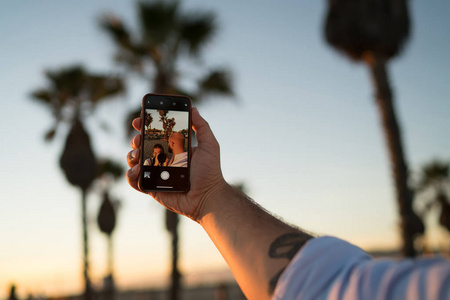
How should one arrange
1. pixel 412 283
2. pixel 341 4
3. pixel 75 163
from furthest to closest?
1. pixel 75 163
2. pixel 341 4
3. pixel 412 283

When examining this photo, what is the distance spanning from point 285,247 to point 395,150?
377 inches

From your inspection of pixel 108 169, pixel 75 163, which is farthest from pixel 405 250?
pixel 108 169

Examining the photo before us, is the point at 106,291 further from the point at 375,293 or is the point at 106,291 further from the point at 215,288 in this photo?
the point at 375,293

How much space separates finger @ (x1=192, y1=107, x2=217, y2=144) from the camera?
6.44 ft

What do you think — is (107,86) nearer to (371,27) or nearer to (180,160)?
(371,27)

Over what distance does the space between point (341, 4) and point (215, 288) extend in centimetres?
1294

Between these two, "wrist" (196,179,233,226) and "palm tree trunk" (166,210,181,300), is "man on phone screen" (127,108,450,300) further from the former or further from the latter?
"palm tree trunk" (166,210,181,300)

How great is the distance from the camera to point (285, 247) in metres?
1.15

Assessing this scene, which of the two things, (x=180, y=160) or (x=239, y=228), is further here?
(x=180, y=160)

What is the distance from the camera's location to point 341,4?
1102cm

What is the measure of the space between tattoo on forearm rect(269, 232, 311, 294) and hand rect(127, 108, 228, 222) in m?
0.49

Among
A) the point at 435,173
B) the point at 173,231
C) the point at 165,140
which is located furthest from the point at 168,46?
the point at 435,173

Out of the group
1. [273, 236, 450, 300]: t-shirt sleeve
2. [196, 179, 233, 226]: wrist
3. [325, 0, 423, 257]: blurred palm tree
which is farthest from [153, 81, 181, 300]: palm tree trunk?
[273, 236, 450, 300]: t-shirt sleeve

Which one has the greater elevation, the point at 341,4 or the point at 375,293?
the point at 341,4
